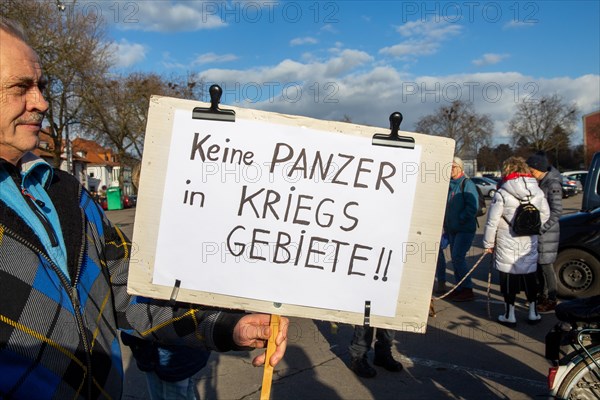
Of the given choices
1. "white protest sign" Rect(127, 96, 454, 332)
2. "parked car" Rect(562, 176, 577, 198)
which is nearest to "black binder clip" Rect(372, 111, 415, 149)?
"white protest sign" Rect(127, 96, 454, 332)

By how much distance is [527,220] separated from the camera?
5.07 m

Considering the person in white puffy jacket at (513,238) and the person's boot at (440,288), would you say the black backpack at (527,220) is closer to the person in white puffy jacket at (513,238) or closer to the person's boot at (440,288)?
the person in white puffy jacket at (513,238)

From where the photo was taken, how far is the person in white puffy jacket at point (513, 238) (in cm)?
517

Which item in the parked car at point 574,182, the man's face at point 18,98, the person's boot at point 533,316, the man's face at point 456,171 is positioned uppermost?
the parked car at point 574,182

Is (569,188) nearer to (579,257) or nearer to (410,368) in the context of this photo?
(579,257)

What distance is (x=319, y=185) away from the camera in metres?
1.59

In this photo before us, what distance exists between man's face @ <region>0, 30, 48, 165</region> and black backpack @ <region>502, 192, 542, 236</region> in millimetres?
4939

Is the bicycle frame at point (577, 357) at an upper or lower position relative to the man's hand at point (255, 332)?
lower

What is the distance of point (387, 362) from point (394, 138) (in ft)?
10.3

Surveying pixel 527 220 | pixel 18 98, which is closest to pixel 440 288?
pixel 527 220

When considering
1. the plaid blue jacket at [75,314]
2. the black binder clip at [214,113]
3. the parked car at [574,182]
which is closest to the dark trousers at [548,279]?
the plaid blue jacket at [75,314]

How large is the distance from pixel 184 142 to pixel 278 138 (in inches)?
13.0

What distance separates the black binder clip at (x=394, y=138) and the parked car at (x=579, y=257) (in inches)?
238

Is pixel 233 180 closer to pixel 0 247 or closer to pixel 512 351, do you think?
pixel 0 247
